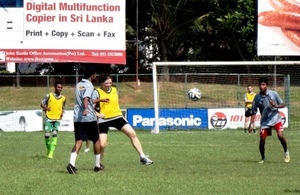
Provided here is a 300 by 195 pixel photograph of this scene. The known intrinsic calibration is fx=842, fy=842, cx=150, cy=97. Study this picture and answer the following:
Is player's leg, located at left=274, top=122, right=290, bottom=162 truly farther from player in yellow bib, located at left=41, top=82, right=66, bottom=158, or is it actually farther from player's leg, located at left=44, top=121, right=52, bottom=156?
player in yellow bib, located at left=41, top=82, right=66, bottom=158

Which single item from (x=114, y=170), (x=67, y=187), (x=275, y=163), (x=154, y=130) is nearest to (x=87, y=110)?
(x=114, y=170)

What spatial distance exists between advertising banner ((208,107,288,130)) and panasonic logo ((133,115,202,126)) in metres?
0.64

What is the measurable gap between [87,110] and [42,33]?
29331 millimetres

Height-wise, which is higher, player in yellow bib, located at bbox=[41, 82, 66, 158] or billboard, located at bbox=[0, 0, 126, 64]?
billboard, located at bbox=[0, 0, 126, 64]

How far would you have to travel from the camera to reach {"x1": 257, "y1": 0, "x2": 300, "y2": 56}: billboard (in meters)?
41.0

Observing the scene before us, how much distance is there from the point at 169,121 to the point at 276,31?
766cm

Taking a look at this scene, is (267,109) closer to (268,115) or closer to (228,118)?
(268,115)

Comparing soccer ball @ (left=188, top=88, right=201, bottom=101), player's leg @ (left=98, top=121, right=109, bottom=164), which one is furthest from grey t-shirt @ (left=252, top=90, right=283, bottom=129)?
soccer ball @ (left=188, top=88, right=201, bottom=101)

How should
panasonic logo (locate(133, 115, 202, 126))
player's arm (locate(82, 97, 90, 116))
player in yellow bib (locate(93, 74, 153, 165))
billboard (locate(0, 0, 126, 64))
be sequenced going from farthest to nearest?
billboard (locate(0, 0, 126, 64)), panasonic logo (locate(133, 115, 202, 126)), player in yellow bib (locate(93, 74, 153, 165)), player's arm (locate(82, 97, 90, 116))

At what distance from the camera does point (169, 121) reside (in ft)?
123

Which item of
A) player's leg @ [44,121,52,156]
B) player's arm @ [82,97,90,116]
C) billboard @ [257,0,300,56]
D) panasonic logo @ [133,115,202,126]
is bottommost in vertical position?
panasonic logo @ [133,115,202,126]

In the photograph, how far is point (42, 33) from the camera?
147 ft

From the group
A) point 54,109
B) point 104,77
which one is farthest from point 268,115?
point 54,109

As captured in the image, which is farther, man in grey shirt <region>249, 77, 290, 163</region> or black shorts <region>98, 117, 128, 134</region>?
man in grey shirt <region>249, 77, 290, 163</region>
